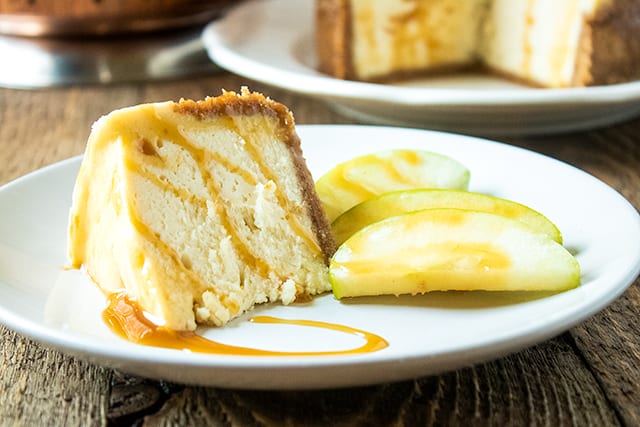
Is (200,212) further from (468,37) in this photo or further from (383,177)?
(468,37)

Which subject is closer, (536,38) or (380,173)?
(380,173)

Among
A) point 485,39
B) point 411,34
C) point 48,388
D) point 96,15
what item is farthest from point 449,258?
point 96,15

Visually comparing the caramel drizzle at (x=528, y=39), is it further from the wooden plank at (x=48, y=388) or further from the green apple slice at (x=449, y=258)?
the wooden plank at (x=48, y=388)

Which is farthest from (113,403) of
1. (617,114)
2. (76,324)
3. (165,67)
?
(165,67)

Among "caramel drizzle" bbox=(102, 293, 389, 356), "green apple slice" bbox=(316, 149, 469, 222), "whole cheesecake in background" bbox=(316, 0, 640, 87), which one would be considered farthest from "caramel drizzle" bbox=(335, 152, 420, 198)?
"whole cheesecake in background" bbox=(316, 0, 640, 87)

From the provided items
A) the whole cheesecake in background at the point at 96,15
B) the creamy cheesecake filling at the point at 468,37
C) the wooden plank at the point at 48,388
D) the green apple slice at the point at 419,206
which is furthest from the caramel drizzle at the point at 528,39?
the wooden plank at the point at 48,388

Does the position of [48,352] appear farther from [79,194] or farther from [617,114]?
[617,114]
